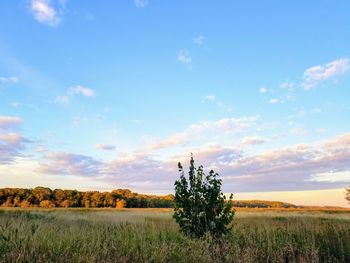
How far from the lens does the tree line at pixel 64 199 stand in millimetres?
82062

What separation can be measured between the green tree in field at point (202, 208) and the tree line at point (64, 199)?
2949 inches

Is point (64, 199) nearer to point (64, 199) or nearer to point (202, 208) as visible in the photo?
→ point (64, 199)

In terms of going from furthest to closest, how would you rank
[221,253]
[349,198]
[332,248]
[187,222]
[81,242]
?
[349,198] < [187,222] < [332,248] < [81,242] < [221,253]

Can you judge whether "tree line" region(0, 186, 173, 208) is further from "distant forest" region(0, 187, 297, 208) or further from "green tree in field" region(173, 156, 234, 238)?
"green tree in field" region(173, 156, 234, 238)

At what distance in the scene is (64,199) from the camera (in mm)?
87312

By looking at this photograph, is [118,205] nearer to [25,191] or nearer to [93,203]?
[93,203]

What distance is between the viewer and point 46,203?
82.1 m

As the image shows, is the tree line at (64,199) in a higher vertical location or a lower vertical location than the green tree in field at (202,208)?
higher

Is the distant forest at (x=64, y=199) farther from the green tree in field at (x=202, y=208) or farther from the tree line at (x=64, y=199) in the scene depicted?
the green tree in field at (x=202, y=208)

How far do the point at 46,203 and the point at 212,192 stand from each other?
257 feet

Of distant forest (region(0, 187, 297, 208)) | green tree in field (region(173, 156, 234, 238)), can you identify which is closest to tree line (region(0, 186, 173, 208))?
distant forest (region(0, 187, 297, 208))

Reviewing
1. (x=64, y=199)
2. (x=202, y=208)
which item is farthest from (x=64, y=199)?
(x=202, y=208)

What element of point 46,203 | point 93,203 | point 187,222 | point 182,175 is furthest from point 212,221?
point 93,203

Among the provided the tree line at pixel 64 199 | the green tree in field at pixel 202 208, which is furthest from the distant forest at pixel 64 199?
the green tree in field at pixel 202 208
